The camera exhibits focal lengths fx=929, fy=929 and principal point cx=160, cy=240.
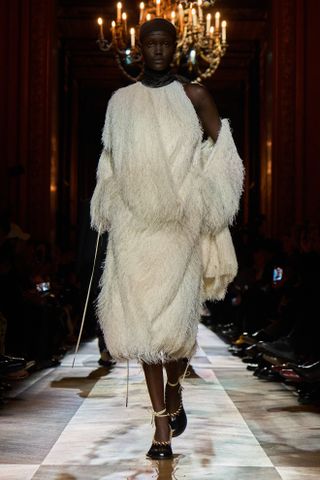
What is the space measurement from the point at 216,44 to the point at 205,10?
3514 millimetres

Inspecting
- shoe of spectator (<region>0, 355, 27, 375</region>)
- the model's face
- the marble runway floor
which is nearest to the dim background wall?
the marble runway floor

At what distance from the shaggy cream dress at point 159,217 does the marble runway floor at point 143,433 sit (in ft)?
1.22

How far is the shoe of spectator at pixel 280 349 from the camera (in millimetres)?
5327

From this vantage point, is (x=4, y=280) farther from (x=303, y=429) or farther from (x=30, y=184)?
(x=30, y=184)

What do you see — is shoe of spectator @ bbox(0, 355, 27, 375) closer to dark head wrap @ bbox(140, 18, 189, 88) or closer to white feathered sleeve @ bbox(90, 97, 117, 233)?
white feathered sleeve @ bbox(90, 97, 117, 233)

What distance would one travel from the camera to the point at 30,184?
1236cm

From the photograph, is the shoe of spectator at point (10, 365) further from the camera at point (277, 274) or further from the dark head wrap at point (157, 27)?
the camera at point (277, 274)

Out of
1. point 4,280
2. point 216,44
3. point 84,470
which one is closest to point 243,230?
point 216,44

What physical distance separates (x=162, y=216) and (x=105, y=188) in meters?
0.27

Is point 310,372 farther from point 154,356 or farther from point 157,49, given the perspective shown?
point 157,49

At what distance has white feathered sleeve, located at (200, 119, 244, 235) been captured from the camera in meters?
3.25

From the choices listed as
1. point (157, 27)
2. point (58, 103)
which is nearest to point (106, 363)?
point (157, 27)

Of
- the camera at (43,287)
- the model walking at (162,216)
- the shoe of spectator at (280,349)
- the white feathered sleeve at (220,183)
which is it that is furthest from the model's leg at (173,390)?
the camera at (43,287)

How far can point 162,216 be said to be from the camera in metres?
3.15
